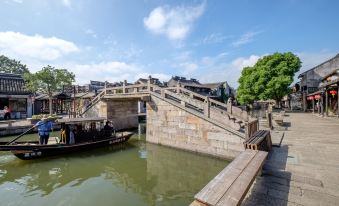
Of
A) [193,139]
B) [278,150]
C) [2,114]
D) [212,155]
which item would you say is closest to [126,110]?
[193,139]

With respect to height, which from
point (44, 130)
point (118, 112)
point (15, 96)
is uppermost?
point (15, 96)

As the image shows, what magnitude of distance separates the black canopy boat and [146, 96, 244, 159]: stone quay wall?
270 centimetres

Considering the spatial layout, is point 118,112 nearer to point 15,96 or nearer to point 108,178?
point 108,178

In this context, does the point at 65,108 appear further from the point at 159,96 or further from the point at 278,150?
the point at 278,150

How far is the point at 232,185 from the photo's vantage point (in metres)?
3.69

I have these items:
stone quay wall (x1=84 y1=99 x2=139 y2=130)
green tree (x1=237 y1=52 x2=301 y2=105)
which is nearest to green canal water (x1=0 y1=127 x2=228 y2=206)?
stone quay wall (x1=84 y1=99 x2=139 y2=130)

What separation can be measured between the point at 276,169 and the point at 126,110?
17770 mm

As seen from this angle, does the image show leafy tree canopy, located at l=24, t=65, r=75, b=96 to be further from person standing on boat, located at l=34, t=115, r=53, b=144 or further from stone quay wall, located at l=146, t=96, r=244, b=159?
stone quay wall, located at l=146, t=96, r=244, b=159

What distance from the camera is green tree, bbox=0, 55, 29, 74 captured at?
52625 millimetres


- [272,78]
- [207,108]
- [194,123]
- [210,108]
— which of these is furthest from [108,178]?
[272,78]

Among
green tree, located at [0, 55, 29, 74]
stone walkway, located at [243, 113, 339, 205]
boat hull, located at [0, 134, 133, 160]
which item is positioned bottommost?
boat hull, located at [0, 134, 133, 160]

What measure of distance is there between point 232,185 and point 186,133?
8627 mm

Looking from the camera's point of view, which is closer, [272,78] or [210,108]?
[210,108]

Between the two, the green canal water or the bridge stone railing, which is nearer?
the green canal water
